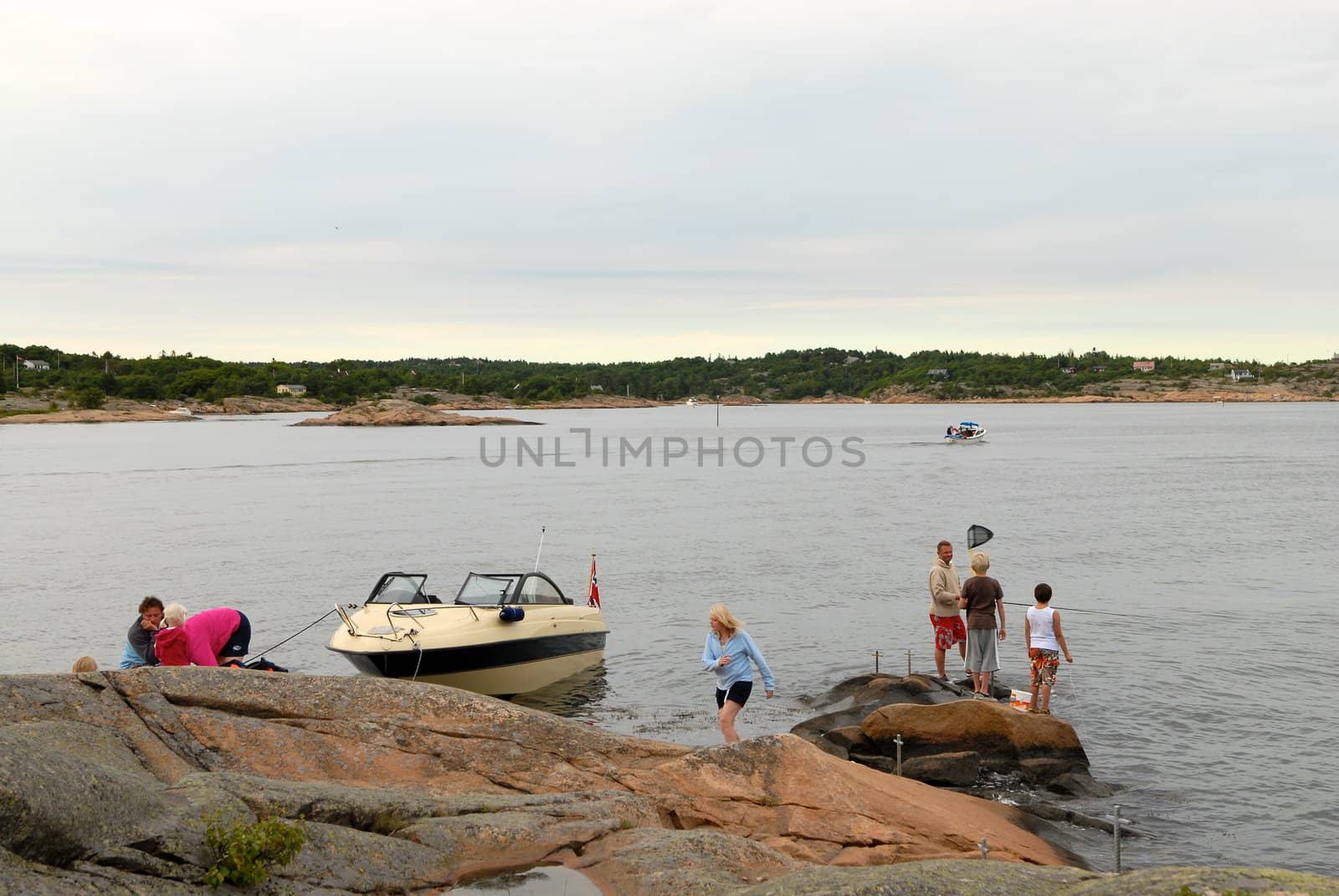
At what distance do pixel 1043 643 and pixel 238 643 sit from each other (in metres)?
→ 10.0

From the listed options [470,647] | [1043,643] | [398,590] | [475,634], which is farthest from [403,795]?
A: [398,590]

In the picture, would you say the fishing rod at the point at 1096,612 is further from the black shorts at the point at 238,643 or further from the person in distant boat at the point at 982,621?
the black shorts at the point at 238,643

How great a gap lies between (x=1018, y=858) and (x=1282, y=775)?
21.1ft

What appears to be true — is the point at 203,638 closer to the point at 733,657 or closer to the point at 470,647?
the point at 470,647

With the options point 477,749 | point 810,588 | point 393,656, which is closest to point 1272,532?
point 810,588

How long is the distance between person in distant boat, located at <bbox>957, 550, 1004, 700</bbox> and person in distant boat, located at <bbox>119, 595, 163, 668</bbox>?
33.1 feet

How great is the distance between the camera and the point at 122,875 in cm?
593

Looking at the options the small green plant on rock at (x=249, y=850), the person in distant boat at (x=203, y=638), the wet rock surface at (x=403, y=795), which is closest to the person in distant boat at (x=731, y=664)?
the wet rock surface at (x=403, y=795)

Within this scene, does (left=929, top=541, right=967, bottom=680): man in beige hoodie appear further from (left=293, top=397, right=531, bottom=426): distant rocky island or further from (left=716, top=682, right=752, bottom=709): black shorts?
(left=293, top=397, right=531, bottom=426): distant rocky island

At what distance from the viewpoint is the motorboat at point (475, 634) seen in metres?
16.0

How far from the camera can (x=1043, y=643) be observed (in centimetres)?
1424

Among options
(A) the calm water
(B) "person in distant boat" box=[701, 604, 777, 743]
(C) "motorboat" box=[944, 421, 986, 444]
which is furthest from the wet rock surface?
(C) "motorboat" box=[944, 421, 986, 444]

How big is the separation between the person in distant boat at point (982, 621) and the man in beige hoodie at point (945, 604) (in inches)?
14.5

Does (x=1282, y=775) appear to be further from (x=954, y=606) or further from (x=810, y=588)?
(x=810, y=588)
